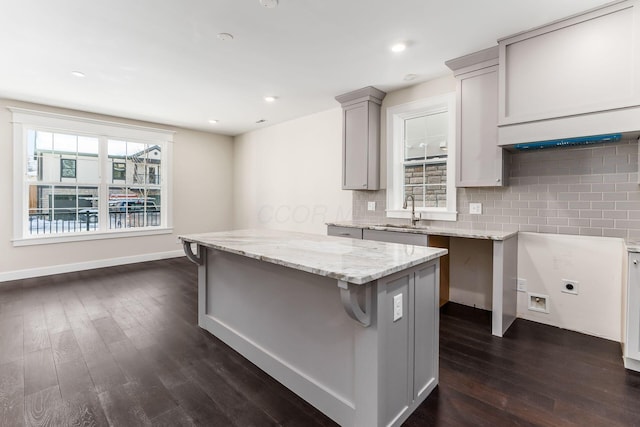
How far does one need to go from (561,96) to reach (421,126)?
5.07 ft

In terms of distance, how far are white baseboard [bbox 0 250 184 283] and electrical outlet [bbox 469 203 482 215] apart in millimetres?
5319

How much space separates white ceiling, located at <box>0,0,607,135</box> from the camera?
89.3 inches

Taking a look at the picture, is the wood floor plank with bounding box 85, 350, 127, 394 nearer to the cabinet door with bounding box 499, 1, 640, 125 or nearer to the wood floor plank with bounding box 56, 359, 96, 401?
the wood floor plank with bounding box 56, 359, 96, 401

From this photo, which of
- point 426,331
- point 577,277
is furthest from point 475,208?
point 426,331

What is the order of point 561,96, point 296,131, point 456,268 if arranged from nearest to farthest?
point 561,96 → point 456,268 → point 296,131

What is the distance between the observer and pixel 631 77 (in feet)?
7.02

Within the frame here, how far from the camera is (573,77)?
2.36 meters

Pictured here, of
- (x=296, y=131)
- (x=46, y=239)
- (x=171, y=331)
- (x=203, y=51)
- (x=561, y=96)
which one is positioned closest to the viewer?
(x=561, y=96)

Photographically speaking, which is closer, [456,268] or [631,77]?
[631,77]

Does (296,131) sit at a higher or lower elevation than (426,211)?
higher

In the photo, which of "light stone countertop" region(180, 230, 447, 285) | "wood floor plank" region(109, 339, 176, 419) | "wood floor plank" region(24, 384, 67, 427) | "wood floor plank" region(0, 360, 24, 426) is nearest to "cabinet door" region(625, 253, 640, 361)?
"light stone countertop" region(180, 230, 447, 285)

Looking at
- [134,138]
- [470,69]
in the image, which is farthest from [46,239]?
[470,69]

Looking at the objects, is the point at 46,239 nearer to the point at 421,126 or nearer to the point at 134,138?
the point at 134,138

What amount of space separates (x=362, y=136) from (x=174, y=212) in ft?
13.4
